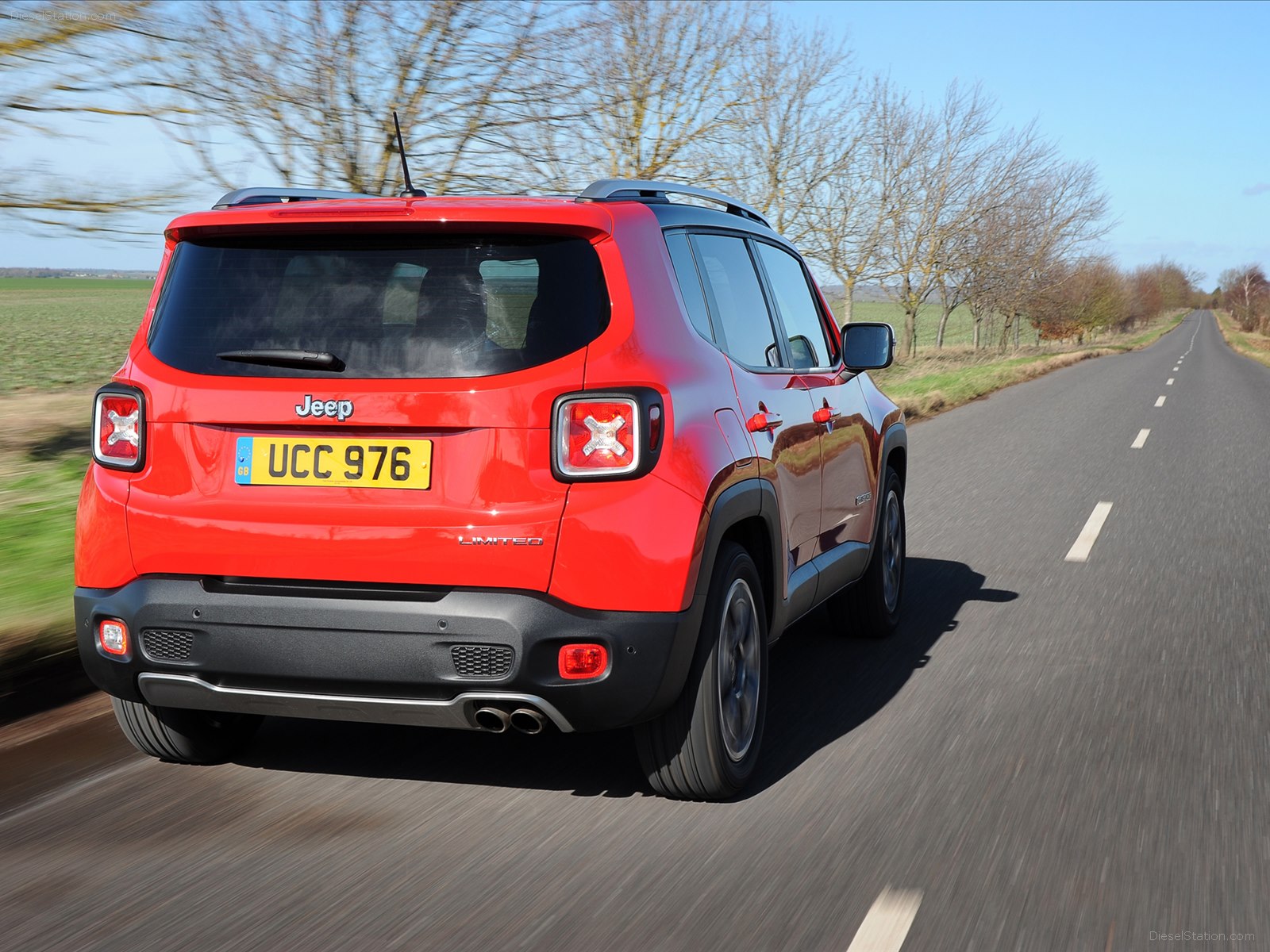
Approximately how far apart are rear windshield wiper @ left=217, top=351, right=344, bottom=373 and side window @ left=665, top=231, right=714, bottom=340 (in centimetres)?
103

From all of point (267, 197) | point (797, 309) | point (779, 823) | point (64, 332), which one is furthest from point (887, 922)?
point (64, 332)

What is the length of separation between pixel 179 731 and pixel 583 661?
4.93 ft

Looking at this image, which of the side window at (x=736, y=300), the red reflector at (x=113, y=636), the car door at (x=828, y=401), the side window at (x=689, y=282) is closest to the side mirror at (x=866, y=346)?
the car door at (x=828, y=401)

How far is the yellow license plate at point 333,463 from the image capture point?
11.0ft

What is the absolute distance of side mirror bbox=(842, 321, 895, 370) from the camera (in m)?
5.31

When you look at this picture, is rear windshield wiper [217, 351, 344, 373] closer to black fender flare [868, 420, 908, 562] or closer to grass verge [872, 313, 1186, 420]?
black fender flare [868, 420, 908, 562]

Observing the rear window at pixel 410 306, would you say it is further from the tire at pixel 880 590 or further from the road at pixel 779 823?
the tire at pixel 880 590

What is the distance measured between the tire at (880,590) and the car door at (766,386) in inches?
44.7

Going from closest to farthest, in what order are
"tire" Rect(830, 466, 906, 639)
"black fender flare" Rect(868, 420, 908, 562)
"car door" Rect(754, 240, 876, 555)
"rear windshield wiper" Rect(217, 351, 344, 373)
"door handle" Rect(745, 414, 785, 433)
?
"rear windshield wiper" Rect(217, 351, 344, 373) < "door handle" Rect(745, 414, 785, 433) < "car door" Rect(754, 240, 876, 555) < "black fender flare" Rect(868, 420, 908, 562) < "tire" Rect(830, 466, 906, 639)

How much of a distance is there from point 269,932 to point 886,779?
1.94 meters

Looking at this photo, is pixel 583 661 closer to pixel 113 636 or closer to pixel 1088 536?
pixel 113 636

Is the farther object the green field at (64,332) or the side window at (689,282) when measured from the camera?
the green field at (64,332)

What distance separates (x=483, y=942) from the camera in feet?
9.41

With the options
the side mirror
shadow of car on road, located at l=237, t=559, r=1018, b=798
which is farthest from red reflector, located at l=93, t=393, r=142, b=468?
the side mirror
